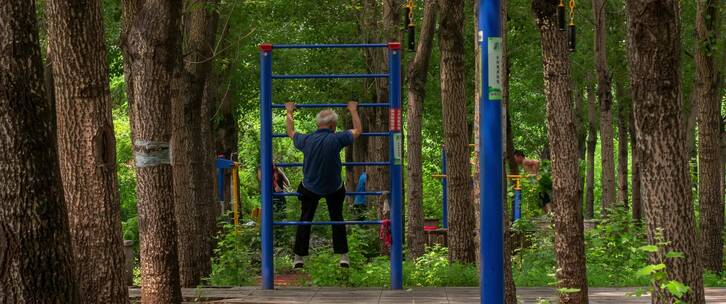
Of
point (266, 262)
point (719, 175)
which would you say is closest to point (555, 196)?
point (266, 262)

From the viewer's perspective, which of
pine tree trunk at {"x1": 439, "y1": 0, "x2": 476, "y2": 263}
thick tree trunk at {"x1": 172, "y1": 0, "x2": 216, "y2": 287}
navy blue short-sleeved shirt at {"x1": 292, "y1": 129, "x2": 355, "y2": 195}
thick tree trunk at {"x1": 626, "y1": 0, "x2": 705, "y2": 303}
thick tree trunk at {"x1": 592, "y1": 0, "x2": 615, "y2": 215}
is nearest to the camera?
thick tree trunk at {"x1": 626, "y1": 0, "x2": 705, "y2": 303}

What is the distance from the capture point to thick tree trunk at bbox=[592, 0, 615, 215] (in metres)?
22.2

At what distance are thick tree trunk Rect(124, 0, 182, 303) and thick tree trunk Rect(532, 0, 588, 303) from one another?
3091mm

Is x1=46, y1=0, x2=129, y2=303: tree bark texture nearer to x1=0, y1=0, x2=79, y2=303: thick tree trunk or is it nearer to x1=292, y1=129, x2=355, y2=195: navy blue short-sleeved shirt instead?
x1=0, y1=0, x2=79, y2=303: thick tree trunk

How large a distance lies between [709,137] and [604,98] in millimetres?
4927

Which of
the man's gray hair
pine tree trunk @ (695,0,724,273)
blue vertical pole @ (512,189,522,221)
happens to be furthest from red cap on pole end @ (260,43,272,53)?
blue vertical pole @ (512,189,522,221)

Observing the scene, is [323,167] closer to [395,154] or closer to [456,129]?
[395,154]

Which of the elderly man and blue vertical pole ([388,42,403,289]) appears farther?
blue vertical pole ([388,42,403,289])

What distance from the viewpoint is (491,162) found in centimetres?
670

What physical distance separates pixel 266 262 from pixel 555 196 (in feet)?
12.0

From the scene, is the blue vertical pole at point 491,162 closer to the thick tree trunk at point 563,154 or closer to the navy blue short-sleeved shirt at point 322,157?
the thick tree trunk at point 563,154

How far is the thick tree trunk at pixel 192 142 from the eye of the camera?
1509cm

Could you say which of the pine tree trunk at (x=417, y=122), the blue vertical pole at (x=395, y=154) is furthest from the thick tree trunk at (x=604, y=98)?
the blue vertical pole at (x=395, y=154)

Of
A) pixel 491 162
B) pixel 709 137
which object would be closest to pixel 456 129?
pixel 709 137
